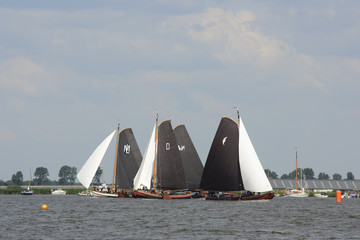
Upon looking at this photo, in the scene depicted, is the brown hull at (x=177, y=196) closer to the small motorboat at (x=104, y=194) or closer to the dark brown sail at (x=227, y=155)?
the dark brown sail at (x=227, y=155)

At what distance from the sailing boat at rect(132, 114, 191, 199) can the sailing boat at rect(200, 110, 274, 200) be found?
1151cm

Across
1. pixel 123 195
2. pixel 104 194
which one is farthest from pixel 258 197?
pixel 104 194

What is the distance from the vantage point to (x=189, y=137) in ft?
380

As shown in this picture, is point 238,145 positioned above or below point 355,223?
above

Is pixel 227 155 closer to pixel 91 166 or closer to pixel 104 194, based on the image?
pixel 91 166

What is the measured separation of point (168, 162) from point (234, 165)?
673 inches

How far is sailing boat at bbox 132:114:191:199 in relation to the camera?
10683 cm

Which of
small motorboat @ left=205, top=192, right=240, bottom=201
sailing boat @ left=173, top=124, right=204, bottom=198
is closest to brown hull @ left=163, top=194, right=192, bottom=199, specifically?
sailing boat @ left=173, top=124, right=204, bottom=198

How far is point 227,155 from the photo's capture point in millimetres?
94125

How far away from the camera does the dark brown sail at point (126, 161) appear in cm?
12031

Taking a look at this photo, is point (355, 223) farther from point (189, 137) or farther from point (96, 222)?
point (189, 137)

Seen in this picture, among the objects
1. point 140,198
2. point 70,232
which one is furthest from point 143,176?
point 70,232

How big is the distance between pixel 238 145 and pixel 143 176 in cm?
2322

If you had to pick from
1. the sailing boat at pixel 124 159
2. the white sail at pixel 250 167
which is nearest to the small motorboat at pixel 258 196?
the white sail at pixel 250 167
